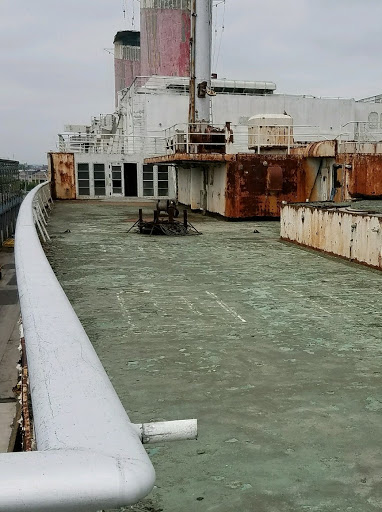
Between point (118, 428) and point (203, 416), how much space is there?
9.20 ft

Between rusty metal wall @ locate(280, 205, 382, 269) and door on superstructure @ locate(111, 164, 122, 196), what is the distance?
63.0ft

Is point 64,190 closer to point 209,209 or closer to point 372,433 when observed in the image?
point 209,209

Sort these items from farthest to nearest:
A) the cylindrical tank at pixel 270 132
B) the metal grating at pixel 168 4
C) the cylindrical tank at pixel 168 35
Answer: the cylindrical tank at pixel 168 35 → the metal grating at pixel 168 4 → the cylindrical tank at pixel 270 132

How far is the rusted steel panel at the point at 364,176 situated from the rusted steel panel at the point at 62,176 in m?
18.7

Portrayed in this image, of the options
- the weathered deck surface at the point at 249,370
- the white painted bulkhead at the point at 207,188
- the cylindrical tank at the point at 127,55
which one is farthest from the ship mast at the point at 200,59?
the cylindrical tank at the point at 127,55

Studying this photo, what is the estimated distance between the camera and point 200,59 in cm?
2609

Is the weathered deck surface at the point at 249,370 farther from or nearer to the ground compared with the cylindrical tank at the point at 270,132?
nearer to the ground

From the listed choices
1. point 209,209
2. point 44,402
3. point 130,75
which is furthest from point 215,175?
point 130,75

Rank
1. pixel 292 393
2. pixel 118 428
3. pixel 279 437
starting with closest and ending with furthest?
pixel 118 428 → pixel 279 437 → pixel 292 393

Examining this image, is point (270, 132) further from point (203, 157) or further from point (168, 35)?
point (168, 35)

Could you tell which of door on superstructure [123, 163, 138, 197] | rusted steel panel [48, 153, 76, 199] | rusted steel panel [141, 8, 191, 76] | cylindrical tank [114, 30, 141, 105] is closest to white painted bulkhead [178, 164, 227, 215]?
door on superstructure [123, 163, 138, 197]

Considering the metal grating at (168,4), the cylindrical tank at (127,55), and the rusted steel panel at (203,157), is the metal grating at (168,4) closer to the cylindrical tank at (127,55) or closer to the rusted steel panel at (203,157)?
the cylindrical tank at (127,55)

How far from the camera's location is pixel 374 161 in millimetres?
16500

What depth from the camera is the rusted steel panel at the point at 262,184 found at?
1869cm
